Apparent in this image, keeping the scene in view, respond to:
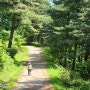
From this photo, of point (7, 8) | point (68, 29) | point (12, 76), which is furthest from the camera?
point (68, 29)

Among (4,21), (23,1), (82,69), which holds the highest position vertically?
(23,1)

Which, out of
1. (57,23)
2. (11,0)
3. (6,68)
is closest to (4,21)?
(57,23)

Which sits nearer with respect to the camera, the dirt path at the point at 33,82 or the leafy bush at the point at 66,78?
the dirt path at the point at 33,82

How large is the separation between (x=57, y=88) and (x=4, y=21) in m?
27.9

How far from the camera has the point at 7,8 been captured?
98.1 ft

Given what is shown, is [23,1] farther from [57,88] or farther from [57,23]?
[57,88]

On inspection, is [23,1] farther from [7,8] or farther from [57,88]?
[57,88]

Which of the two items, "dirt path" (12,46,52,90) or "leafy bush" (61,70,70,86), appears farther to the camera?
"leafy bush" (61,70,70,86)

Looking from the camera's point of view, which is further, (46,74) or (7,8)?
(7,8)

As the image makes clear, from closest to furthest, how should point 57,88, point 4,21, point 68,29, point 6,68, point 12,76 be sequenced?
point 57,88 → point 12,76 → point 6,68 → point 68,29 → point 4,21

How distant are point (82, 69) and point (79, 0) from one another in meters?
8.51

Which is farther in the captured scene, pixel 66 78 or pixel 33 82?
pixel 66 78

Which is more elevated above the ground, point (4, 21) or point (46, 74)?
point (4, 21)

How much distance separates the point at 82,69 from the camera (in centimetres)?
3481
